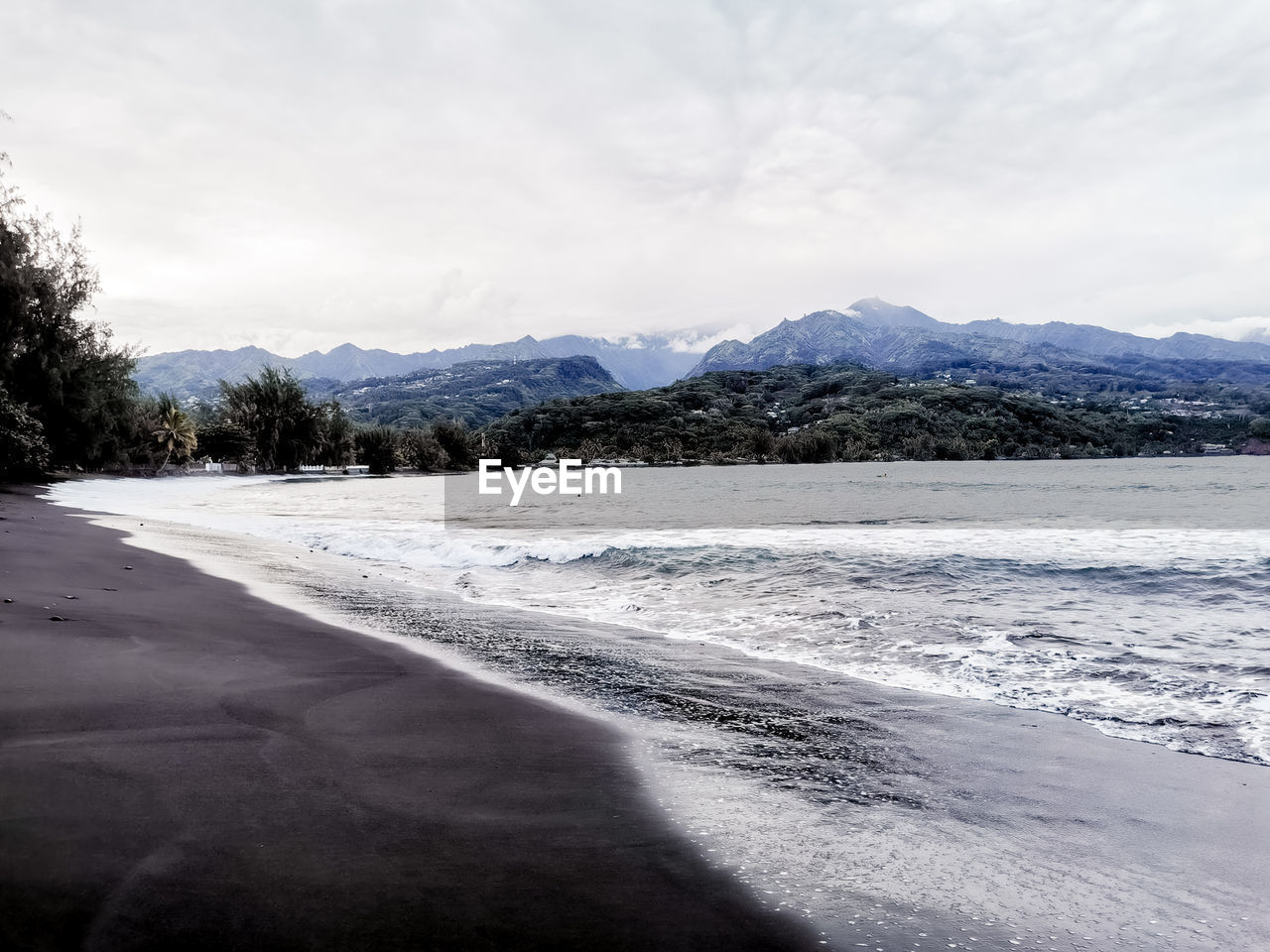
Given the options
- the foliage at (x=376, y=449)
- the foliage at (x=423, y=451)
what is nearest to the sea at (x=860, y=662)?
the foliage at (x=376, y=449)

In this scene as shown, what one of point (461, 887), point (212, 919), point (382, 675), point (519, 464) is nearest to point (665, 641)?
point (382, 675)

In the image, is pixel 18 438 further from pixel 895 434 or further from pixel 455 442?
pixel 895 434

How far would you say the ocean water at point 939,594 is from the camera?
7031 millimetres

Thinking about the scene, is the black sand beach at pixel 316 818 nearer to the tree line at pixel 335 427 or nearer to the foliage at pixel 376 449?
the tree line at pixel 335 427

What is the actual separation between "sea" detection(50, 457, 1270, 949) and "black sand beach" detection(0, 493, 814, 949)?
0.54 metres

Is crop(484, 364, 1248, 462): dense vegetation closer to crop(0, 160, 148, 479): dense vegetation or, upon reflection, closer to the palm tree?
the palm tree

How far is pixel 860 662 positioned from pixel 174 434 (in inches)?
3164

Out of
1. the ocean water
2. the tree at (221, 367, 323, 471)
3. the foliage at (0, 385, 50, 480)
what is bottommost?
the ocean water

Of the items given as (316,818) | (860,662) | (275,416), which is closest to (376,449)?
(275,416)

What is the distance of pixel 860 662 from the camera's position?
26.9ft

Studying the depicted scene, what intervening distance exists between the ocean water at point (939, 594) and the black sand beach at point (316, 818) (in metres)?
4.47

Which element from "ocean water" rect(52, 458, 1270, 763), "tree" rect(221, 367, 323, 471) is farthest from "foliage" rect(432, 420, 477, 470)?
"ocean water" rect(52, 458, 1270, 763)

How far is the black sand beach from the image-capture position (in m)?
2.60

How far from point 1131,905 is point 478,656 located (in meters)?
5.80
